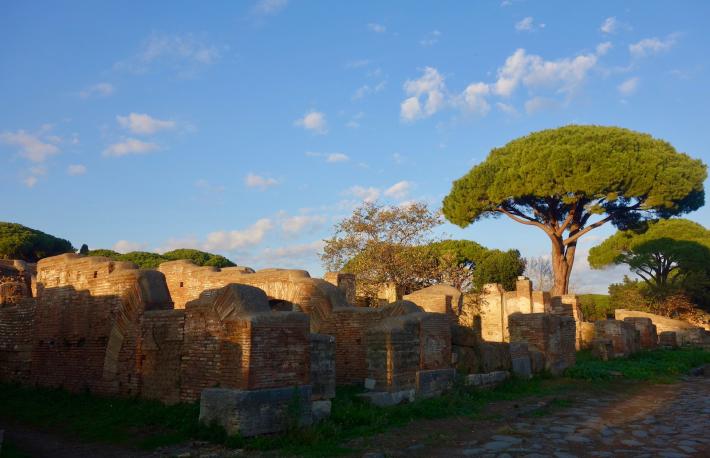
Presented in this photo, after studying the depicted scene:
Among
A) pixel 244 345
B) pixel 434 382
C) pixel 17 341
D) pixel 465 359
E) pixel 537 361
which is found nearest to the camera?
pixel 244 345

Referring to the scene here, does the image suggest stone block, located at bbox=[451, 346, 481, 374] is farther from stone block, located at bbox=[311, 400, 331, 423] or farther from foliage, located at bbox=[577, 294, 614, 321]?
foliage, located at bbox=[577, 294, 614, 321]

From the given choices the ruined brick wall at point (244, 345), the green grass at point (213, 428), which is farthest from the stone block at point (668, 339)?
the ruined brick wall at point (244, 345)

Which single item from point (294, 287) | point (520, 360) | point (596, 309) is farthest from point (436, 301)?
point (596, 309)

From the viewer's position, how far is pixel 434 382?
920 cm

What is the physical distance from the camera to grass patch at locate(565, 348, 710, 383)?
1288 centimetres

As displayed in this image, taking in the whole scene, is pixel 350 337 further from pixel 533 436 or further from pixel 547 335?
pixel 547 335

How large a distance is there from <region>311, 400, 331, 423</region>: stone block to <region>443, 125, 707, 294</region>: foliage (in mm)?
21160

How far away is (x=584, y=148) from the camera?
82.4ft

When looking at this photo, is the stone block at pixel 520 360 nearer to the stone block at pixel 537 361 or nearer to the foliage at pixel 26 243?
the stone block at pixel 537 361

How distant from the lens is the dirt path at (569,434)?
586cm

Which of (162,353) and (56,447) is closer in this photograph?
(56,447)

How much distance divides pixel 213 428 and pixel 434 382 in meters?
4.18

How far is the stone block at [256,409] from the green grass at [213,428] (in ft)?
0.38

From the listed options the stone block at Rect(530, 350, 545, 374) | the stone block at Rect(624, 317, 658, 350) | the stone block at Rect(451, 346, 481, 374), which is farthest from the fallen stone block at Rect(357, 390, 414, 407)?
the stone block at Rect(624, 317, 658, 350)
